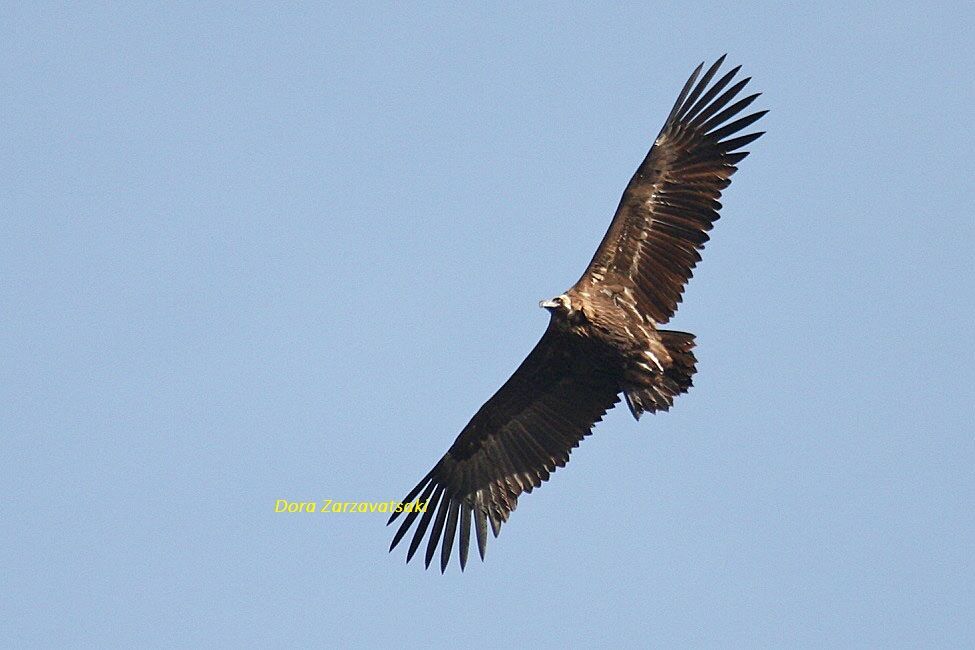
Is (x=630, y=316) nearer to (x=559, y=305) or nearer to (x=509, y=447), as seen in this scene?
(x=559, y=305)

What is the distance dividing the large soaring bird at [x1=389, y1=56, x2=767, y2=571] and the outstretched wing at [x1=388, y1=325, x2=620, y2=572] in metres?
0.02

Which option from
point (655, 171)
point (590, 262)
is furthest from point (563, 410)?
point (655, 171)

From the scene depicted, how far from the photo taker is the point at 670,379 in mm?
20062

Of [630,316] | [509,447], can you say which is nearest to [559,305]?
[630,316]

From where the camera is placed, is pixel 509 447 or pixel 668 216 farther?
pixel 509 447

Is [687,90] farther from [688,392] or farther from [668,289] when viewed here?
[688,392]

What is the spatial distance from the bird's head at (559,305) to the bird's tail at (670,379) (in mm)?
1277

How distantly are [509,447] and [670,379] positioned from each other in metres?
3.03

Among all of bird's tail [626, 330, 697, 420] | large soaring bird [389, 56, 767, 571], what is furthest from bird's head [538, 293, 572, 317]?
bird's tail [626, 330, 697, 420]

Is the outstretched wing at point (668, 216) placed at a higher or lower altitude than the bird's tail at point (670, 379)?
higher

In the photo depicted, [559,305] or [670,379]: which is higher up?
[559,305]

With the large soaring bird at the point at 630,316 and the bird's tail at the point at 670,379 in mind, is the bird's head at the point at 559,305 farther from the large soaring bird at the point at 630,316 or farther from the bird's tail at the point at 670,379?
the bird's tail at the point at 670,379

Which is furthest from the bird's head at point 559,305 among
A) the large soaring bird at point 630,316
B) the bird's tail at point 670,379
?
the bird's tail at point 670,379

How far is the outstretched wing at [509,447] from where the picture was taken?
21.2 m
